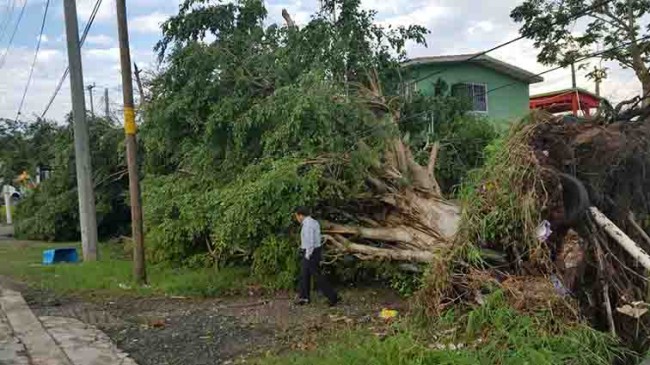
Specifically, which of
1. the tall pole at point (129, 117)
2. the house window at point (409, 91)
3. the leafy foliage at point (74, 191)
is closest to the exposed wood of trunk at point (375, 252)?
the tall pole at point (129, 117)

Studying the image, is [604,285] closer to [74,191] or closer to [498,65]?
[74,191]

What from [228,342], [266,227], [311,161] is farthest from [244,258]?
[228,342]

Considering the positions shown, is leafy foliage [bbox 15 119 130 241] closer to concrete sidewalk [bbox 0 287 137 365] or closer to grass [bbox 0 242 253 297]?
grass [bbox 0 242 253 297]

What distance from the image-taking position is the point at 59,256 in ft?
48.6

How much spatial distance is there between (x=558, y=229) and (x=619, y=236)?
530 millimetres

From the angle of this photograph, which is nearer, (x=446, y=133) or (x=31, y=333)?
(x=31, y=333)

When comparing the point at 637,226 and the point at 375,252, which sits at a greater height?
the point at 637,226

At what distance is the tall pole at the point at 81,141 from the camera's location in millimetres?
14109

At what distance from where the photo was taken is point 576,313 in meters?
5.55

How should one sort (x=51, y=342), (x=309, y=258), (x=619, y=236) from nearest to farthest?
(x=619, y=236) < (x=51, y=342) < (x=309, y=258)

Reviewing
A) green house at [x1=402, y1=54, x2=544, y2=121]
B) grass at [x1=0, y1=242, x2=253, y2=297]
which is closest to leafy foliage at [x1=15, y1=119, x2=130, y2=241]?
grass at [x1=0, y1=242, x2=253, y2=297]

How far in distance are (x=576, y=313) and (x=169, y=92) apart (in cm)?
831

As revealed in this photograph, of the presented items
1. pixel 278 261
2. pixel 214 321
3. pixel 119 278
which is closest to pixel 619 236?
pixel 214 321

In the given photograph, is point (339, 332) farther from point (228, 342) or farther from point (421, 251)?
point (421, 251)
